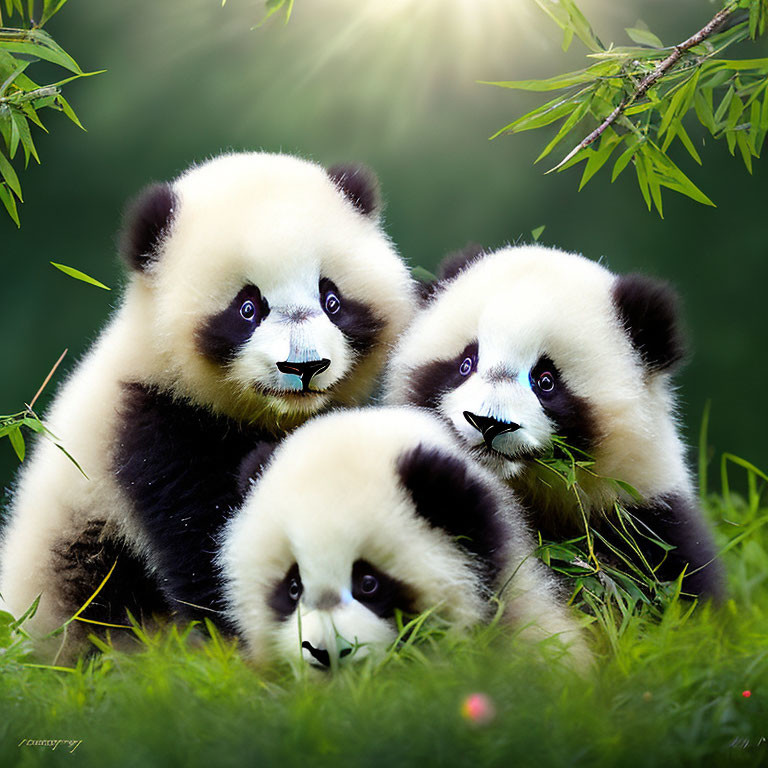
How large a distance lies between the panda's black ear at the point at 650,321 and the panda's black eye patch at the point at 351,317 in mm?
744

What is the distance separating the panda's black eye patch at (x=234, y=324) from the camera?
2941 mm

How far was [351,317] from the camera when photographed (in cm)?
313

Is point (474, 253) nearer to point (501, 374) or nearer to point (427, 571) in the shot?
point (501, 374)

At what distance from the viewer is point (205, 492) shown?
294 cm

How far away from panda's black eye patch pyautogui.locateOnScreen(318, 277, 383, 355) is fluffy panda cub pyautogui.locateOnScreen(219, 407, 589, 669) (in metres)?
0.66

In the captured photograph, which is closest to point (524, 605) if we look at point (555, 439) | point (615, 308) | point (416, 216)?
point (555, 439)

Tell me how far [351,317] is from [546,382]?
0.67 meters

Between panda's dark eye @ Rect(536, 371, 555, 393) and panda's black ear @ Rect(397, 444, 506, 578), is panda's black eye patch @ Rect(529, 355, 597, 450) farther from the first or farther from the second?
panda's black ear @ Rect(397, 444, 506, 578)

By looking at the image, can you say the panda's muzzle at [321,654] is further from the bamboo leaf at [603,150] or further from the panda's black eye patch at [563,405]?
the bamboo leaf at [603,150]

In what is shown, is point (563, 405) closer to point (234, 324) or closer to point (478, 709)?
point (234, 324)

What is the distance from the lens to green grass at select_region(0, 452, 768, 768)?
1623 mm

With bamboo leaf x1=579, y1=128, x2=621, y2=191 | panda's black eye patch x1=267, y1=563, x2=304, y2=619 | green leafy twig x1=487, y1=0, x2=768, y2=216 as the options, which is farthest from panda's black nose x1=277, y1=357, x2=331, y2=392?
bamboo leaf x1=579, y1=128, x2=621, y2=191

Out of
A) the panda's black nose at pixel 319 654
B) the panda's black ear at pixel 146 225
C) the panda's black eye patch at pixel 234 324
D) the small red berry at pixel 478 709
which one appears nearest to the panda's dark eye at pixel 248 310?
the panda's black eye patch at pixel 234 324

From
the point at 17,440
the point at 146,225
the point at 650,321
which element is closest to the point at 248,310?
the point at 146,225
